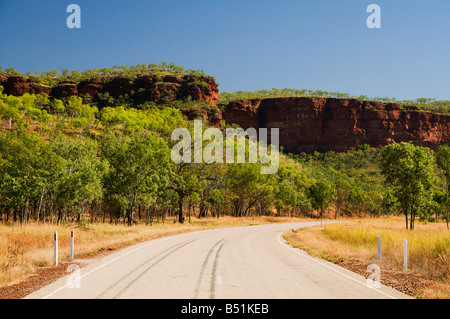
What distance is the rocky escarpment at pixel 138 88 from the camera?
173 meters

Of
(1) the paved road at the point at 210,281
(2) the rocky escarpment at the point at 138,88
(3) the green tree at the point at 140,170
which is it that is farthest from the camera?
(2) the rocky escarpment at the point at 138,88

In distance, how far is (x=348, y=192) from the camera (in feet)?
330

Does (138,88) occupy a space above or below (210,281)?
above

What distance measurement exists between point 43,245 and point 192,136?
25.8 metres

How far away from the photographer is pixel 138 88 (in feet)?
605

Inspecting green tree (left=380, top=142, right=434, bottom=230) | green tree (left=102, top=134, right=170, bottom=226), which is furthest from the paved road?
green tree (left=380, top=142, right=434, bottom=230)

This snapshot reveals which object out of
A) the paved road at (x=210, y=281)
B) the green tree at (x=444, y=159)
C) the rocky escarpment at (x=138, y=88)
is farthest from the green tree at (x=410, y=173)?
the rocky escarpment at (x=138, y=88)

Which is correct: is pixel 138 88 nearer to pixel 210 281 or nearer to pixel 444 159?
pixel 444 159

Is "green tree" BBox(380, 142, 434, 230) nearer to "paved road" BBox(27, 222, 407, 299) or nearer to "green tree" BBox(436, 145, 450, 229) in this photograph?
"green tree" BBox(436, 145, 450, 229)

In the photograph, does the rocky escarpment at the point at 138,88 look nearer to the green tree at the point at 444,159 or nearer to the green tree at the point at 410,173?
the green tree at the point at 444,159

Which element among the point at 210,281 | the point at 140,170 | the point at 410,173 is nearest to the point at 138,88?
the point at 140,170

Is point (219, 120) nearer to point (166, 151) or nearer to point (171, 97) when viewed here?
point (171, 97)
